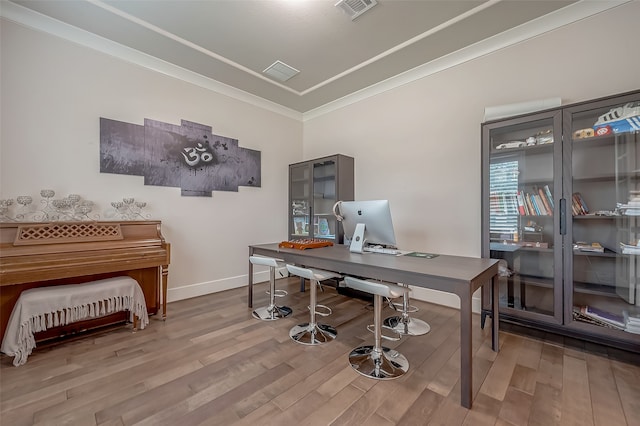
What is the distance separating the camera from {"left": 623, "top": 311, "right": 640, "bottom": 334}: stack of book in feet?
6.00

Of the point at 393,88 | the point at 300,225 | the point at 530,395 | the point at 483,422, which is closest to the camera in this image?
the point at 483,422

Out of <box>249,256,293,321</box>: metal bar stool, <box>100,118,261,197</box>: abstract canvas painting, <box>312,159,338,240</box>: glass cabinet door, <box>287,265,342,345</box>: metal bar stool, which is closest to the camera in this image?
<box>287,265,342,345</box>: metal bar stool

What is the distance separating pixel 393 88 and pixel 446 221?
1888mm

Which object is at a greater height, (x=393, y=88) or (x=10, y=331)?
(x=393, y=88)

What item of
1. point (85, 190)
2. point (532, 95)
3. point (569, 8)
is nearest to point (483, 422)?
point (532, 95)

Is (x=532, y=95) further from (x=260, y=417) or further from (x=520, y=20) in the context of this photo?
(x=260, y=417)

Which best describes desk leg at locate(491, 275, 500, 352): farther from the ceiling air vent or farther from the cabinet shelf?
the ceiling air vent

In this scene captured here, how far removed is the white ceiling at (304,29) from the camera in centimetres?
223

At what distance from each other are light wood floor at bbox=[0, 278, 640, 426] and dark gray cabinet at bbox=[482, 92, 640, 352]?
0.29 m

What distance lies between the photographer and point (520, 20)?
Result: 2.40 metres

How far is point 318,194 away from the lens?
4.06m

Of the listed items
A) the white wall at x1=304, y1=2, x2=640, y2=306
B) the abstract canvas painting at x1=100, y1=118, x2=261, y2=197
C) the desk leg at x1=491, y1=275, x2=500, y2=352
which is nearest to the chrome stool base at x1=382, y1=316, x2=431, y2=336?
the desk leg at x1=491, y1=275, x2=500, y2=352

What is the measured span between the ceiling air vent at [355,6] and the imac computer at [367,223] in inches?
66.2

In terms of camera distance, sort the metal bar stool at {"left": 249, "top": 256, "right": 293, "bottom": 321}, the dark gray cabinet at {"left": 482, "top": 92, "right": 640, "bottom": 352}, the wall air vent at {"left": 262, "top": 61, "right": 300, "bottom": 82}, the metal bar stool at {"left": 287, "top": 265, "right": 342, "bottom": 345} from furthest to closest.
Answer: the wall air vent at {"left": 262, "top": 61, "right": 300, "bottom": 82}, the metal bar stool at {"left": 249, "top": 256, "right": 293, "bottom": 321}, the metal bar stool at {"left": 287, "top": 265, "right": 342, "bottom": 345}, the dark gray cabinet at {"left": 482, "top": 92, "right": 640, "bottom": 352}
